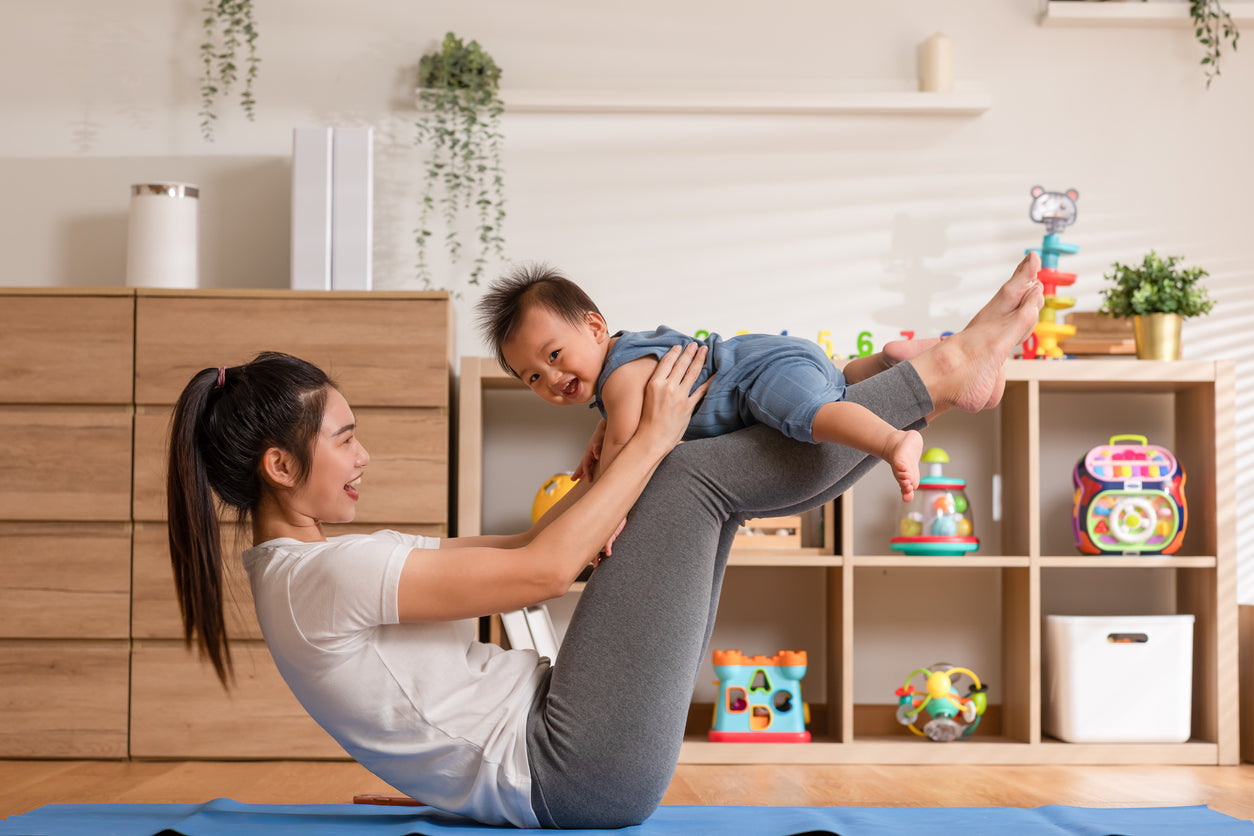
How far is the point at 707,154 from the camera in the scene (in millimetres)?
3164

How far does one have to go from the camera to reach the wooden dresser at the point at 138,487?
2.65 metres

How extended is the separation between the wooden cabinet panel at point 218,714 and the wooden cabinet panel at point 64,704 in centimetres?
4

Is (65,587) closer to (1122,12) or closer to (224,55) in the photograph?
(224,55)

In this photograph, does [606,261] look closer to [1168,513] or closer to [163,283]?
[163,283]

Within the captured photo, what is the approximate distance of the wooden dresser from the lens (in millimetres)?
2646

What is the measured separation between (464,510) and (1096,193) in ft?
6.80

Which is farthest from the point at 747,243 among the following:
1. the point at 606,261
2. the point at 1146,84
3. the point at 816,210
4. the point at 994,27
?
the point at 1146,84

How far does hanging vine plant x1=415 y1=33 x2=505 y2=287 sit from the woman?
5.89ft

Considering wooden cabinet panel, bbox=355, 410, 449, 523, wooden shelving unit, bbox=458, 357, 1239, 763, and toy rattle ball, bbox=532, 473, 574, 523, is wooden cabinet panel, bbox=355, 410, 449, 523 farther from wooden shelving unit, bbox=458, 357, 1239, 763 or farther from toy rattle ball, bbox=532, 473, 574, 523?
toy rattle ball, bbox=532, 473, 574, 523

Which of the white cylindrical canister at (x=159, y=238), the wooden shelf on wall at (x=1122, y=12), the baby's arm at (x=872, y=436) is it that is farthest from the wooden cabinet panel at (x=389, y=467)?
the wooden shelf on wall at (x=1122, y=12)

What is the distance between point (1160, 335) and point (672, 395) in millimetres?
1989

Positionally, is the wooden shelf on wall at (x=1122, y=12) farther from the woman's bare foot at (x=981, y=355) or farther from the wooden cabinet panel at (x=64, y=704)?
the wooden cabinet panel at (x=64, y=704)

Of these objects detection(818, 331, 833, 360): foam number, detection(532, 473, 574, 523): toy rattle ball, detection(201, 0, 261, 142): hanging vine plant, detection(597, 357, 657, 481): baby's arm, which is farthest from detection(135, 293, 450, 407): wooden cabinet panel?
detection(597, 357, 657, 481): baby's arm

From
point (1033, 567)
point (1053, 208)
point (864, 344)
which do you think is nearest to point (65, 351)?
point (864, 344)
